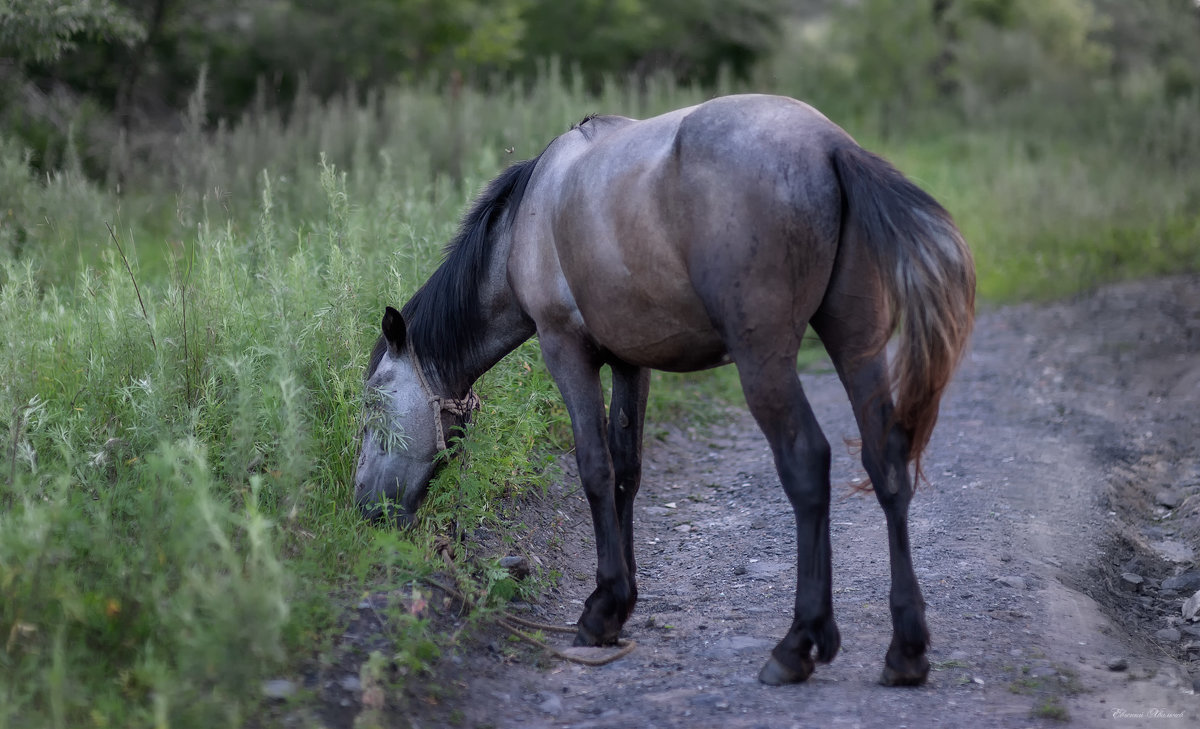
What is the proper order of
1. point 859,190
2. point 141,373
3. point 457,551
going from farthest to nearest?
point 141,373
point 457,551
point 859,190

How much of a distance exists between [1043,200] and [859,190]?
10.1 m

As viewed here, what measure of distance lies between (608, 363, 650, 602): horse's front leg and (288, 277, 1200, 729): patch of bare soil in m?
0.56

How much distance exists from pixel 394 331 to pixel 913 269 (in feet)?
7.12

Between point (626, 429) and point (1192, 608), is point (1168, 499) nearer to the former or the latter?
point (1192, 608)

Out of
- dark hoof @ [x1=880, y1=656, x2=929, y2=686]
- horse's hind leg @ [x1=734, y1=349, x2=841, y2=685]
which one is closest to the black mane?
horse's hind leg @ [x1=734, y1=349, x2=841, y2=685]

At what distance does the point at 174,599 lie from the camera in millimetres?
3059

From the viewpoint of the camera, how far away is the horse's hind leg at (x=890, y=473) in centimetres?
355

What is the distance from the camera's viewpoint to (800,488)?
3562 millimetres

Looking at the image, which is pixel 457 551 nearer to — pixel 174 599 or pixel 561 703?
pixel 561 703

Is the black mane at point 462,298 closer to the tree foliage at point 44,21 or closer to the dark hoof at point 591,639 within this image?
the dark hoof at point 591,639

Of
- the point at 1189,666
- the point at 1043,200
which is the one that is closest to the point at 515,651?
the point at 1189,666

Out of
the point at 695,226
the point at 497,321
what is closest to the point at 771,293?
the point at 695,226

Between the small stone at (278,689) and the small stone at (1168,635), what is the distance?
11.1 ft

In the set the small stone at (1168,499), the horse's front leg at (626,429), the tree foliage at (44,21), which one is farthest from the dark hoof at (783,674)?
the tree foliage at (44,21)
